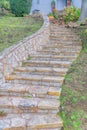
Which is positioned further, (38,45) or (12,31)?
(12,31)

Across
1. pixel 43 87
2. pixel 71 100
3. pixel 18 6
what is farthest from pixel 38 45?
pixel 18 6

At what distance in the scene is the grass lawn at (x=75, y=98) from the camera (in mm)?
4055

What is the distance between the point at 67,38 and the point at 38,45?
1424 millimetres

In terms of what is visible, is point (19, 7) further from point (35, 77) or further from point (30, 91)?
point (30, 91)

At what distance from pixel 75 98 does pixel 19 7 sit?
1167 centimetres

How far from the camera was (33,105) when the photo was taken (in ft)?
14.0

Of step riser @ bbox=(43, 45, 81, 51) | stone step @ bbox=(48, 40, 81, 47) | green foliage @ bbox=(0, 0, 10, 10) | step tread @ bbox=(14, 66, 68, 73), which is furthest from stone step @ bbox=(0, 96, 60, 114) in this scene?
green foliage @ bbox=(0, 0, 10, 10)

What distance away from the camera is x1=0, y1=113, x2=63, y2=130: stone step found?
376 cm

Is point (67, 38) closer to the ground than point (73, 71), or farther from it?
farther from it

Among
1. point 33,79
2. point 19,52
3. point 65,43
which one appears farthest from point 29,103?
point 65,43

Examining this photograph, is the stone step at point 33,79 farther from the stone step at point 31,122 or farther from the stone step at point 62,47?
the stone step at point 62,47

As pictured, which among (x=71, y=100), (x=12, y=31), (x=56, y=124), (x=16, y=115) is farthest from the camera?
(x=12, y=31)

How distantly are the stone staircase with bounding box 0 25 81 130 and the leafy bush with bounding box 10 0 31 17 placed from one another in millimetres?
8801

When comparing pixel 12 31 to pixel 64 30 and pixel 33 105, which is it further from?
pixel 33 105
